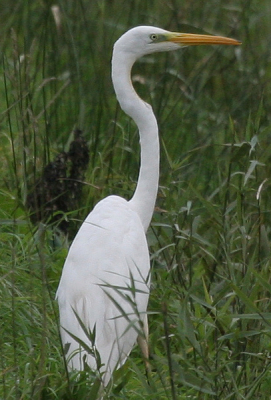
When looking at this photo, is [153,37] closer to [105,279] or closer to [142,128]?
[142,128]

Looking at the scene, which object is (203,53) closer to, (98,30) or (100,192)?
(98,30)

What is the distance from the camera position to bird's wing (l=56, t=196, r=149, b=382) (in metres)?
2.27

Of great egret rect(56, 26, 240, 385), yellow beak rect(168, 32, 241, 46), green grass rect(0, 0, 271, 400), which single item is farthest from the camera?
yellow beak rect(168, 32, 241, 46)

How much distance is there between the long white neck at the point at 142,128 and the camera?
279 centimetres

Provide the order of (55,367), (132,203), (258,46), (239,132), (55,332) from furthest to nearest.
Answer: (258,46) → (239,132) → (132,203) → (55,332) → (55,367)

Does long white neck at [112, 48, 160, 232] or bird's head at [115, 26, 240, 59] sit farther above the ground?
bird's head at [115, 26, 240, 59]

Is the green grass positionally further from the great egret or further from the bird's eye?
the bird's eye

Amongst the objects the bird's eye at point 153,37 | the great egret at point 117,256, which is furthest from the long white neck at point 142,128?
the bird's eye at point 153,37

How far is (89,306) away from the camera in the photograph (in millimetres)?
2307

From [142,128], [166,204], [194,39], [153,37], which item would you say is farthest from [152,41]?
[166,204]

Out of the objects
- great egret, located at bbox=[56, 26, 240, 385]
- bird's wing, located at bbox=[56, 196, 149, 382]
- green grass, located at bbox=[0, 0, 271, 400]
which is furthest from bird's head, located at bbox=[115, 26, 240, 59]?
bird's wing, located at bbox=[56, 196, 149, 382]

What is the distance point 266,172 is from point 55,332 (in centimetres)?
149

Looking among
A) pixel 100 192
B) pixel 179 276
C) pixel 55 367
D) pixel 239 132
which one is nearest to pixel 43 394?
pixel 55 367

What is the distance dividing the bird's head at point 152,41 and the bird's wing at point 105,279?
0.51 m
